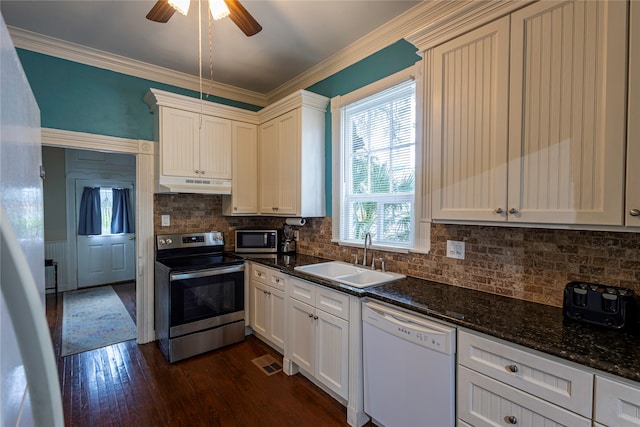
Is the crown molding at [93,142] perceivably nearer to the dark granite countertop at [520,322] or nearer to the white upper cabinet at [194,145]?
the white upper cabinet at [194,145]

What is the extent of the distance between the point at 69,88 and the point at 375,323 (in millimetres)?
3268

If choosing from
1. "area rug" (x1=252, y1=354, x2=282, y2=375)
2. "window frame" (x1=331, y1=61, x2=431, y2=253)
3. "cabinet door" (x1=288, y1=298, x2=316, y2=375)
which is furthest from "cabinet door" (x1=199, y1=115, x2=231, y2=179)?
"area rug" (x1=252, y1=354, x2=282, y2=375)

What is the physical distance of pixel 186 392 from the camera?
2.39 metres

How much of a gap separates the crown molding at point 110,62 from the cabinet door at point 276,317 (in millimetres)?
2396

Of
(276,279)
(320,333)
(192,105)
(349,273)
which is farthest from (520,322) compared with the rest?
(192,105)

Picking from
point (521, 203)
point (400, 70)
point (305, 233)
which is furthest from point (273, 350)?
point (400, 70)

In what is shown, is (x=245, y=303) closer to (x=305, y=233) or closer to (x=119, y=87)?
(x=305, y=233)

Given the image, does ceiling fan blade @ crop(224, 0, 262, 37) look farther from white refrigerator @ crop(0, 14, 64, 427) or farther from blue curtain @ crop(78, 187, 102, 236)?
blue curtain @ crop(78, 187, 102, 236)

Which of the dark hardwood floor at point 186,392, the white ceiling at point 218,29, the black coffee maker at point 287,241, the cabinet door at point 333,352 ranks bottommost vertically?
the dark hardwood floor at point 186,392

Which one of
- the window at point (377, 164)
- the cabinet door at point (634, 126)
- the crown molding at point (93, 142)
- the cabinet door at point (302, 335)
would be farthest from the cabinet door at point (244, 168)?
the cabinet door at point (634, 126)

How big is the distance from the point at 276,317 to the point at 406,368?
4.65 feet

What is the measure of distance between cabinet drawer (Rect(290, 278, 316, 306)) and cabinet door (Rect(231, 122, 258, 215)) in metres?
1.31

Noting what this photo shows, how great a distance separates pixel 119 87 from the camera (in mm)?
3064

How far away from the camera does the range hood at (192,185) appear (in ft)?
9.90
